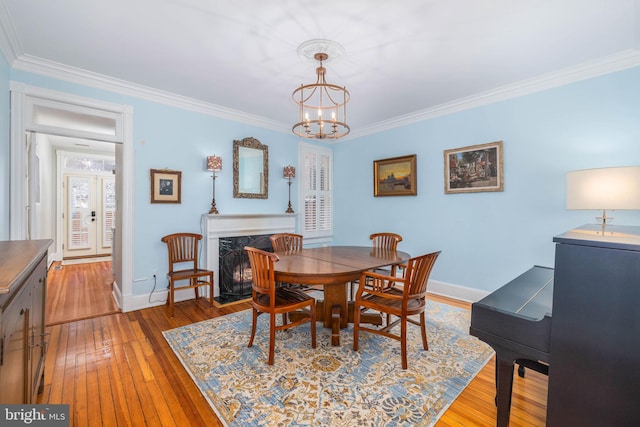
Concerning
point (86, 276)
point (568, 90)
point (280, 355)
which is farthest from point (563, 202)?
point (86, 276)

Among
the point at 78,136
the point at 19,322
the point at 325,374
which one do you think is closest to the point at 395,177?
the point at 325,374

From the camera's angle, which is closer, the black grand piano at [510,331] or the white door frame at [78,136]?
the black grand piano at [510,331]

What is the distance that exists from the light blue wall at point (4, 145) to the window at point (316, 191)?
11.3ft

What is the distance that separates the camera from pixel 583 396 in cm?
117

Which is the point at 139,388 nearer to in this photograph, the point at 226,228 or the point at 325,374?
the point at 325,374

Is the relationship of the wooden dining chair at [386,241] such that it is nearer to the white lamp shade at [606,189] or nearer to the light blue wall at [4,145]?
the white lamp shade at [606,189]

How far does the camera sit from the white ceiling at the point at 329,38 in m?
2.00

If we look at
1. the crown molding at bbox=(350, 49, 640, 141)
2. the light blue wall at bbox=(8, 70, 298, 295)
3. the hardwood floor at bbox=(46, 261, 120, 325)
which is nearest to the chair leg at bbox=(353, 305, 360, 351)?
the light blue wall at bbox=(8, 70, 298, 295)

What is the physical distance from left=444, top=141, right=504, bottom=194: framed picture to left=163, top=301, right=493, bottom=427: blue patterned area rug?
5.58 ft

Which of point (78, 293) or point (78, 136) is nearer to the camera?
point (78, 136)

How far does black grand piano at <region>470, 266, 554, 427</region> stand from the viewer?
1.29 m

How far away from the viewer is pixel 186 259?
3602 millimetres

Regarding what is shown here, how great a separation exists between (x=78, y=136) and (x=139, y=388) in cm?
267

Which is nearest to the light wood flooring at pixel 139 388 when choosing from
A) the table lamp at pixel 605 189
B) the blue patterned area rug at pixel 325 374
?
the blue patterned area rug at pixel 325 374
